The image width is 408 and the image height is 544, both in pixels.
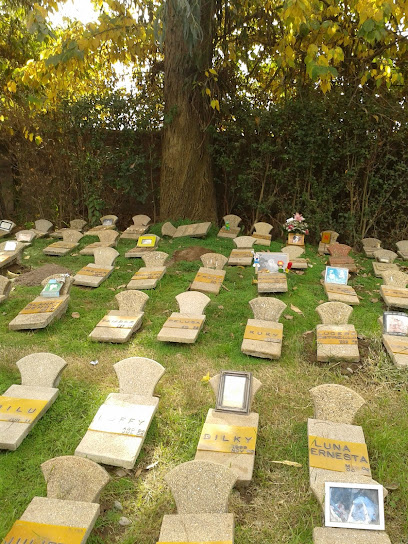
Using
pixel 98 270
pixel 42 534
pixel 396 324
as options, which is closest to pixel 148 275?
pixel 98 270

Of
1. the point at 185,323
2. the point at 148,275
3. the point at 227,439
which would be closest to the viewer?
the point at 227,439

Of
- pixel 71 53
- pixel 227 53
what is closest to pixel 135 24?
pixel 71 53

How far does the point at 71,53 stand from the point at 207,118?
2.66m

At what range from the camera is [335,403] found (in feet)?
11.1

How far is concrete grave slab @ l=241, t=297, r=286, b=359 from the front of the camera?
4273 millimetres

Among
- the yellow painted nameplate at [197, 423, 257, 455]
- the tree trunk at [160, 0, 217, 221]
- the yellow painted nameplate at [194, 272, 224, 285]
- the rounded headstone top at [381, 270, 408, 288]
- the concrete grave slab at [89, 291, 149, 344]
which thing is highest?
the tree trunk at [160, 0, 217, 221]

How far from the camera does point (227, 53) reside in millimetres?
7652

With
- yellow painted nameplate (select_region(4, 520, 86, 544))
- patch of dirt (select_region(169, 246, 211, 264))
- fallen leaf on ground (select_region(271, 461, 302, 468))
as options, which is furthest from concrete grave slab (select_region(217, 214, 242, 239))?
yellow painted nameplate (select_region(4, 520, 86, 544))

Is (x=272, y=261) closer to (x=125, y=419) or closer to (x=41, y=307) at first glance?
(x=41, y=307)

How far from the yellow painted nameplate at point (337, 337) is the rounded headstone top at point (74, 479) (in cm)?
244

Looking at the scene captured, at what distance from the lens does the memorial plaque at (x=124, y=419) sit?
3.21m

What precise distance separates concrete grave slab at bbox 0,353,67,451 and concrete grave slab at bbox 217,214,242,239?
4.57m

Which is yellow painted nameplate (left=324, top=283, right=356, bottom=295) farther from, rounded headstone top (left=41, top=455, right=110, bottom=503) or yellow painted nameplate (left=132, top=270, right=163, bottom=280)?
rounded headstone top (left=41, top=455, right=110, bottom=503)

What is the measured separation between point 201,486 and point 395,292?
3.74 metres
